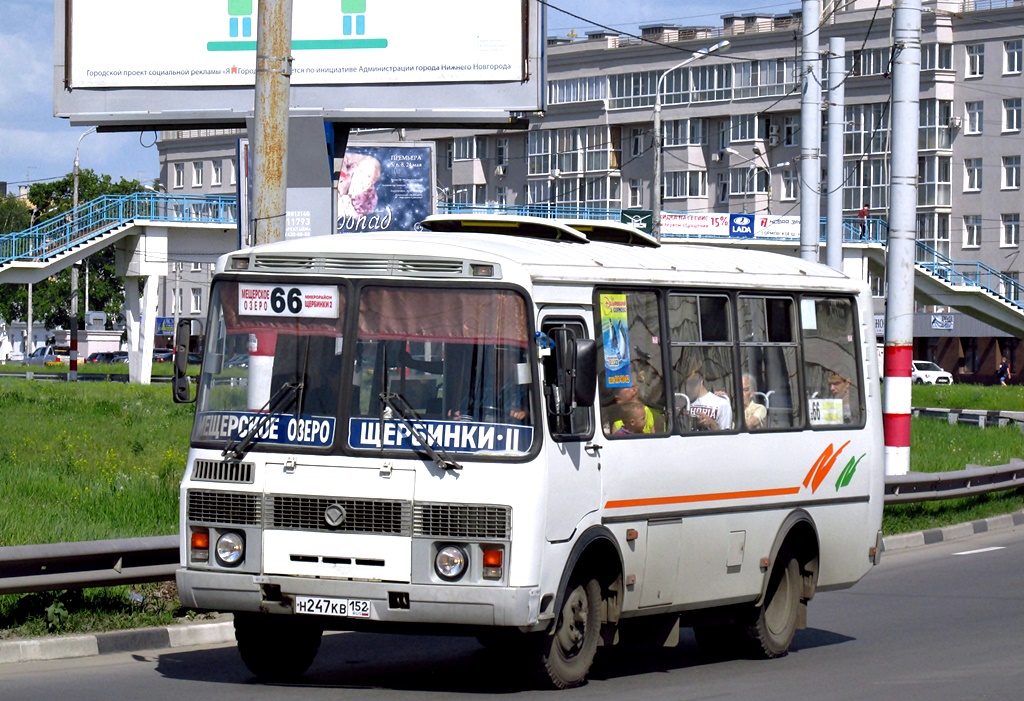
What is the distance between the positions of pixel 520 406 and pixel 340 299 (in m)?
1.14

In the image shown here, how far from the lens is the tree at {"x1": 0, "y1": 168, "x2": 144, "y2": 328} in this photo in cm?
9656

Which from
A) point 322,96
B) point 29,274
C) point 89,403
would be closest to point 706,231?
point 29,274

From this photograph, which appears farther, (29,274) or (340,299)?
(29,274)

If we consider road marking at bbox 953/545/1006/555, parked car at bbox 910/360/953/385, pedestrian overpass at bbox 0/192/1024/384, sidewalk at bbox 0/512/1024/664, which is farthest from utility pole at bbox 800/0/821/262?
parked car at bbox 910/360/953/385

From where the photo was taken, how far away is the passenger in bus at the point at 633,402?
9414 millimetres

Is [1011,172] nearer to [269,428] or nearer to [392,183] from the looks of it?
[392,183]

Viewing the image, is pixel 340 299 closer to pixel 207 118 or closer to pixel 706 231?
pixel 207 118

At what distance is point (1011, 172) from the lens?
8000cm

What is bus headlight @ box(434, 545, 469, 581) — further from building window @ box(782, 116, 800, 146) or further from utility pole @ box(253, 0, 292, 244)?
building window @ box(782, 116, 800, 146)

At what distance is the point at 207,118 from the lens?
21.3m

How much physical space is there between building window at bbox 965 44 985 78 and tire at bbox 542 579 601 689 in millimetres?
75995

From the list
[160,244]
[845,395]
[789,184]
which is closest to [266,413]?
[845,395]

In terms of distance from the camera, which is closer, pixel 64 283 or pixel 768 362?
pixel 768 362

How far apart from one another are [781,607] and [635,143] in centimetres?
7914
